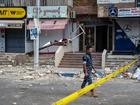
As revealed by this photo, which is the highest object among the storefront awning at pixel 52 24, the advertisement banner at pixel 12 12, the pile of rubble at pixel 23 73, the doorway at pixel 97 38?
the advertisement banner at pixel 12 12

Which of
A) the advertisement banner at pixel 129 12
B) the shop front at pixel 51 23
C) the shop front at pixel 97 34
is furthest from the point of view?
the shop front at pixel 97 34

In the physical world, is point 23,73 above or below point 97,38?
below

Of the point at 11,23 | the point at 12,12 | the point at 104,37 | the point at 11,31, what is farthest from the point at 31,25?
the point at 104,37

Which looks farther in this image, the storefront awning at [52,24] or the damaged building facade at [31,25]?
the damaged building facade at [31,25]

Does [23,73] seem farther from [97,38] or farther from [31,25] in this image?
[97,38]

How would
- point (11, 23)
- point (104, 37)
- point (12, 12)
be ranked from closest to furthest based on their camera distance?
point (11, 23) < point (12, 12) < point (104, 37)

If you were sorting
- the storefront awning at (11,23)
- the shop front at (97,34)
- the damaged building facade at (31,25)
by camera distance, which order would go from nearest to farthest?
Result: 1. the damaged building facade at (31,25)
2. the storefront awning at (11,23)
3. the shop front at (97,34)

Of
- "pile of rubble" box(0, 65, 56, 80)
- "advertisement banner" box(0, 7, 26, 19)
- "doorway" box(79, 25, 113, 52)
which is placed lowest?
"pile of rubble" box(0, 65, 56, 80)

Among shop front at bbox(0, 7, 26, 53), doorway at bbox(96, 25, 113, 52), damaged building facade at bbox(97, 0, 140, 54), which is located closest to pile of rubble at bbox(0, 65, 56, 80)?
shop front at bbox(0, 7, 26, 53)

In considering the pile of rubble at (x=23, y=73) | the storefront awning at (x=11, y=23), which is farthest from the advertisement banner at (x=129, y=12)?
the pile of rubble at (x=23, y=73)

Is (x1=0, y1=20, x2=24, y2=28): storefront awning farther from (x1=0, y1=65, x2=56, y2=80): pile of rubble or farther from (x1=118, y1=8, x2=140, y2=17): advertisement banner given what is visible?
(x1=118, y1=8, x2=140, y2=17): advertisement banner

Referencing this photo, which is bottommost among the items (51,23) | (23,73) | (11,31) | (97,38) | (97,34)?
(23,73)

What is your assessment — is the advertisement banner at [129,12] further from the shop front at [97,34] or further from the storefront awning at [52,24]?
the storefront awning at [52,24]

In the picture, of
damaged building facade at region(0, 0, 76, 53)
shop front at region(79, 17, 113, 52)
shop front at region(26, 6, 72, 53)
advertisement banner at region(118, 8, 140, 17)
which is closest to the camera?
advertisement banner at region(118, 8, 140, 17)
